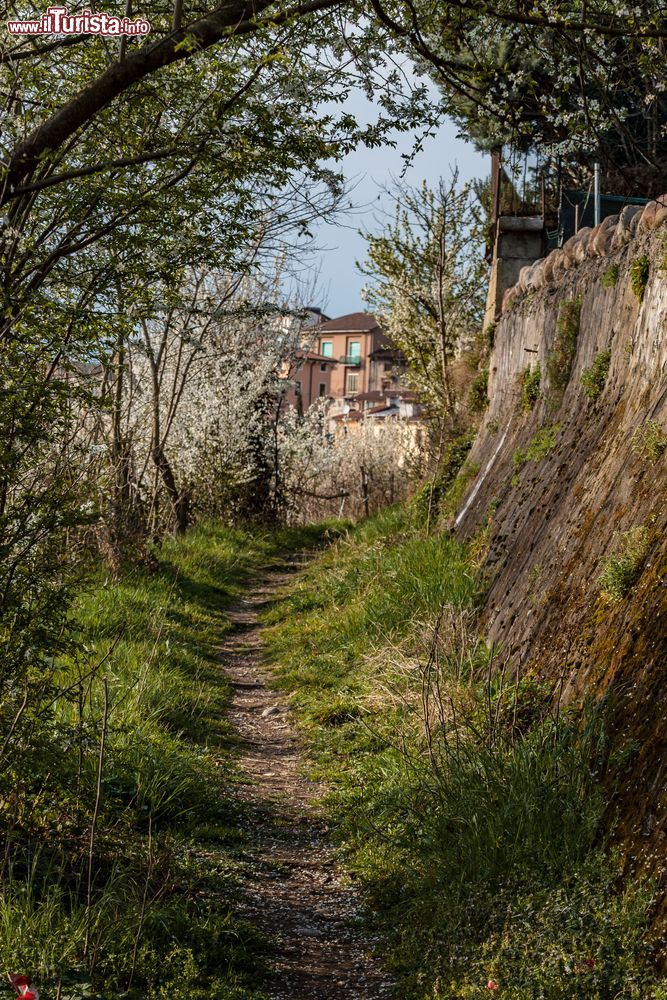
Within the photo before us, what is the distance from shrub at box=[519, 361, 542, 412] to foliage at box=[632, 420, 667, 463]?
3339mm

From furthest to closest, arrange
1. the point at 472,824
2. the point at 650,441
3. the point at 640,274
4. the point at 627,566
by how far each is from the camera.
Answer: the point at 640,274 → the point at 650,441 → the point at 627,566 → the point at 472,824

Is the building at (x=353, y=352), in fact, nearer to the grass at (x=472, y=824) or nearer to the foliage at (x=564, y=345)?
the foliage at (x=564, y=345)

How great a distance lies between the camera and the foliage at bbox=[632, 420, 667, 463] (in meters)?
4.93

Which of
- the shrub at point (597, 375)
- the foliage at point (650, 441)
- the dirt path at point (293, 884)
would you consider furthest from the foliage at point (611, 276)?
the dirt path at point (293, 884)

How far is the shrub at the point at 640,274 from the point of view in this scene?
5867 millimetres

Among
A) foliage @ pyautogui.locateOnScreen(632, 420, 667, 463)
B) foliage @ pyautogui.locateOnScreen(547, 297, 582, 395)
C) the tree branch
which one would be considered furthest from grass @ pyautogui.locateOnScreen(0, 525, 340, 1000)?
foliage @ pyautogui.locateOnScreen(547, 297, 582, 395)

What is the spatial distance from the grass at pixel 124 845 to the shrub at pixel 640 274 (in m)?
3.57

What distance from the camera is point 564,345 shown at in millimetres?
7621

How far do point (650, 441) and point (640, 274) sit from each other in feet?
4.60

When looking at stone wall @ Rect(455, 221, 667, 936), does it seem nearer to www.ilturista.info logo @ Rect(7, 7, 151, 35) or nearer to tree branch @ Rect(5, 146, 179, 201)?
tree branch @ Rect(5, 146, 179, 201)

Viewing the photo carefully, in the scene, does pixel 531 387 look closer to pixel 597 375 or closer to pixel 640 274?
pixel 597 375

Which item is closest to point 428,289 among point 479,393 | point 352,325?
point 479,393

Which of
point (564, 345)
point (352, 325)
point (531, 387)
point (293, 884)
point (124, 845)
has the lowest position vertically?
point (293, 884)

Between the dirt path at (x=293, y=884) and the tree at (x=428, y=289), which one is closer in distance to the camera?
the dirt path at (x=293, y=884)
